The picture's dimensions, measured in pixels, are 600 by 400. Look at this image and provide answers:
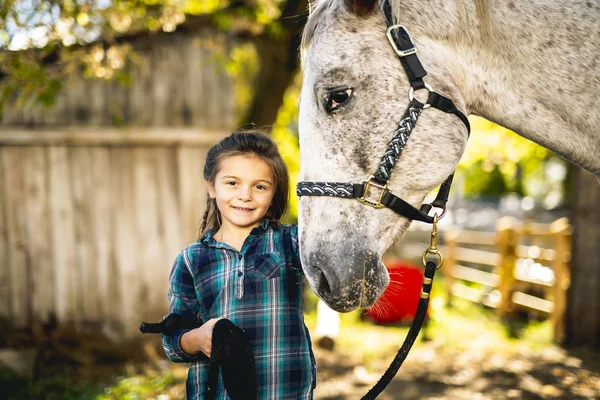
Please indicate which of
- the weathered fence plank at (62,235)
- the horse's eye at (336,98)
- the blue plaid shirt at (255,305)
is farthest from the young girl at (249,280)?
the weathered fence plank at (62,235)

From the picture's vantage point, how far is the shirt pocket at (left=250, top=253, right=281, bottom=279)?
1.89m

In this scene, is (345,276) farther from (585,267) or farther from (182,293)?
(585,267)

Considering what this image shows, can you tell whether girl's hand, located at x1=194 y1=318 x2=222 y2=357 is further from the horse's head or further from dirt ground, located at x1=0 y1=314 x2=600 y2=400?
dirt ground, located at x1=0 y1=314 x2=600 y2=400

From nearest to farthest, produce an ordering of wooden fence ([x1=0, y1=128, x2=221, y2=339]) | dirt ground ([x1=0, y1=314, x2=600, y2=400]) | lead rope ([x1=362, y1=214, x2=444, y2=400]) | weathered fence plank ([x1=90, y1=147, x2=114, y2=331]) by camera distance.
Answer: lead rope ([x1=362, y1=214, x2=444, y2=400]) → dirt ground ([x1=0, y1=314, x2=600, y2=400]) → wooden fence ([x1=0, y1=128, x2=221, y2=339]) → weathered fence plank ([x1=90, y1=147, x2=114, y2=331])

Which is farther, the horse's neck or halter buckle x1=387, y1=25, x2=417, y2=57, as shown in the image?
the horse's neck

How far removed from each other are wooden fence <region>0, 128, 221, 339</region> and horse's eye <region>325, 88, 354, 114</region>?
3838 mm

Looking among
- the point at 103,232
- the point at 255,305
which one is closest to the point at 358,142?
the point at 255,305

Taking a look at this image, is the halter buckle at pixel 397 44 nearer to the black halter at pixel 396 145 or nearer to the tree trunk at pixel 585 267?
the black halter at pixel 396 145

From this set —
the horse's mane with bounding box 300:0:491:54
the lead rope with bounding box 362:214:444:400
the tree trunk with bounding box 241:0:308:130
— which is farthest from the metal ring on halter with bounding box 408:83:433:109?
the tree trunk with bounding box 241:0:308:130

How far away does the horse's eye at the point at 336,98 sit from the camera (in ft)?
5.74

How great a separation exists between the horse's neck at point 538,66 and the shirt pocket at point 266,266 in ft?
3.25

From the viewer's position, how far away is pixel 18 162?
491cm

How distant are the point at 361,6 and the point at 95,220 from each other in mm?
4232

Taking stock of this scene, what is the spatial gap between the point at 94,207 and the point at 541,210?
17639 millimetres
